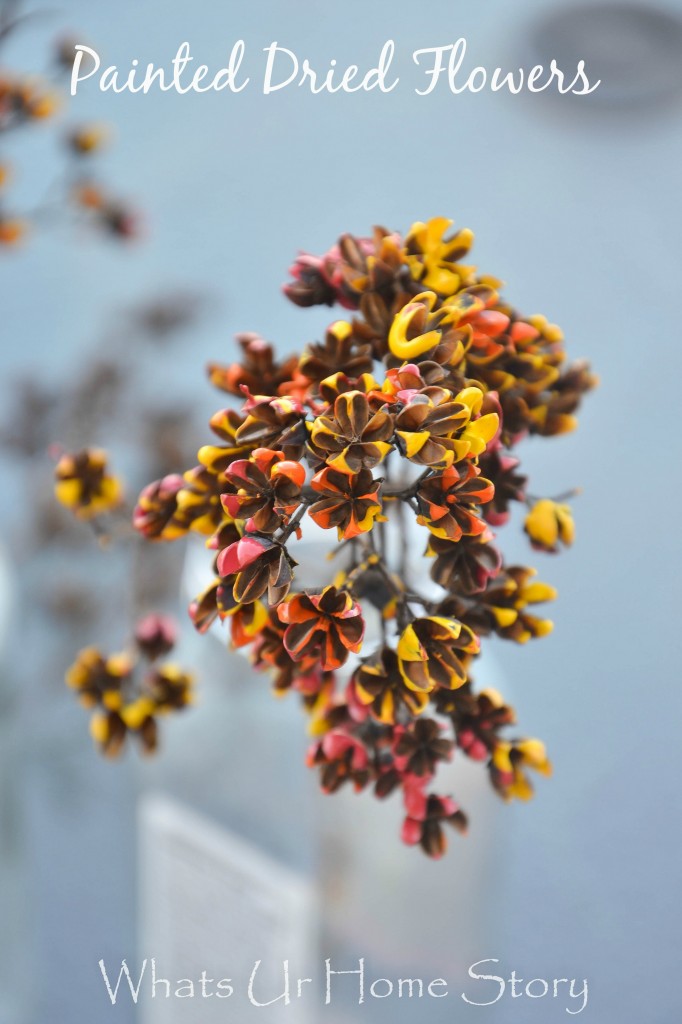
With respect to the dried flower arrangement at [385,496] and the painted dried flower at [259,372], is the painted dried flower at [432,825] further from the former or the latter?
the painted dried flower at [259,372]

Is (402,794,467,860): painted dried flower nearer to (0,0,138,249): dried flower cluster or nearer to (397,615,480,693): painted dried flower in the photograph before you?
(397,615,480,693): painted dried flower

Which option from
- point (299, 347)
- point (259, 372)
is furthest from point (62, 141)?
→ point (259, 372)

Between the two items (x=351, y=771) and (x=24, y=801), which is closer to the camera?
(x=351, y=771)

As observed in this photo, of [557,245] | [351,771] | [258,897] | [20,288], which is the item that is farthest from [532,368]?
[20,288]

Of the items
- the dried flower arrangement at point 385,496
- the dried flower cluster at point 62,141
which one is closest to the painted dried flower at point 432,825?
the dried flower arrangement at point 385,496

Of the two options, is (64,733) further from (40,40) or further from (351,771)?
(40,40)

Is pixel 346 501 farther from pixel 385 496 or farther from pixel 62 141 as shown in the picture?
pixel 62 141

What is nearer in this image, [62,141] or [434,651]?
[434,651]

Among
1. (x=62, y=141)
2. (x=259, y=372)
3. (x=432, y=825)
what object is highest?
(x=62, y=141)
